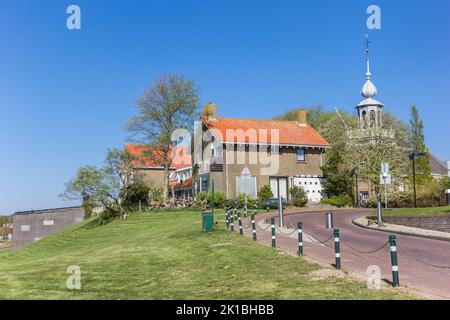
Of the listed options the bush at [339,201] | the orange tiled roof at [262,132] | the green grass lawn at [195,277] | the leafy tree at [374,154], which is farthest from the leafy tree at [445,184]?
the green grass lawn at [195,277]

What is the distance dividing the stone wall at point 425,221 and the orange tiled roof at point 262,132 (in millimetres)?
21831

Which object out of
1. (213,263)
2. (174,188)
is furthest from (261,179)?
(213,263)

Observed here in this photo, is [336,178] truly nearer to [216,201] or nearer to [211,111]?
[216,201]

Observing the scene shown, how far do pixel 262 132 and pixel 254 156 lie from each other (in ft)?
10.5

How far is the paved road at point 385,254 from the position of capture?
10461mm

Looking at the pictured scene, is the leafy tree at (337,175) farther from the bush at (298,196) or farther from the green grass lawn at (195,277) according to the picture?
the green grass lawn at (195,277)

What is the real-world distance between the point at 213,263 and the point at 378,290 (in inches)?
231

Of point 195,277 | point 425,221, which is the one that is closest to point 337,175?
point 425,221

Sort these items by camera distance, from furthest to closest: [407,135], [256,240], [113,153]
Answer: [407,135], [113,153], [256,240]

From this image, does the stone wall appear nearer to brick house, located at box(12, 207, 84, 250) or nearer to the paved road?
the paved road
